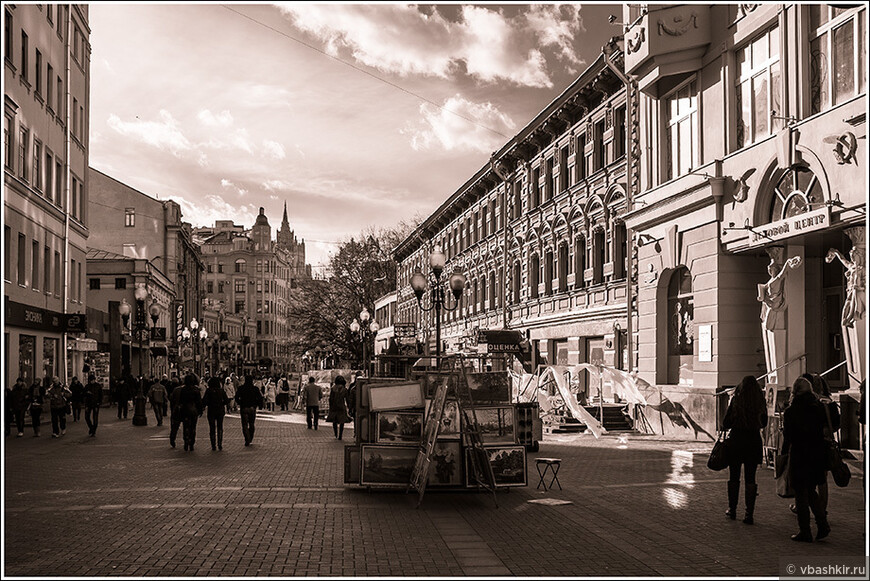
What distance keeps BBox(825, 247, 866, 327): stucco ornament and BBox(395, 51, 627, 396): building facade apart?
9.70 meters

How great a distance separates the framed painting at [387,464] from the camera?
13.4 meters

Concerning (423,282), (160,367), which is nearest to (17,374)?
(423,282)

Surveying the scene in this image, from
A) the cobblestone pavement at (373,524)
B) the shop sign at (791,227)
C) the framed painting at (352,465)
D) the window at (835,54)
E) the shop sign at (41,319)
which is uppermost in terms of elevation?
the window at (835,54)

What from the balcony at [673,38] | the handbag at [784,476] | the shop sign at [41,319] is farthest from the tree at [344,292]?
the handbag at [784,476]

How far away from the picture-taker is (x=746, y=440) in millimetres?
10734

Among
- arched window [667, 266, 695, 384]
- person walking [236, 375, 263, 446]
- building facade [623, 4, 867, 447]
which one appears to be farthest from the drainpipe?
person walking [236, 375, 263, 446]

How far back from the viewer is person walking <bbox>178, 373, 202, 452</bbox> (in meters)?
20.7

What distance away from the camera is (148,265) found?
6097 centimetres

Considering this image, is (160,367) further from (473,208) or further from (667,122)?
(667,122)

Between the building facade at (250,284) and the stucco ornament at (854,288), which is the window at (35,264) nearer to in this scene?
Result: the stucco ornament at (854,288)

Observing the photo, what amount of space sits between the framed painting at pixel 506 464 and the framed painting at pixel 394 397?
1096mm

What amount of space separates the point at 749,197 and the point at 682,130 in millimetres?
4449

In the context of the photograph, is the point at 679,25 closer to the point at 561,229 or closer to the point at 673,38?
the point at 673,38

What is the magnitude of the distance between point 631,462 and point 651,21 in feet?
38.8
